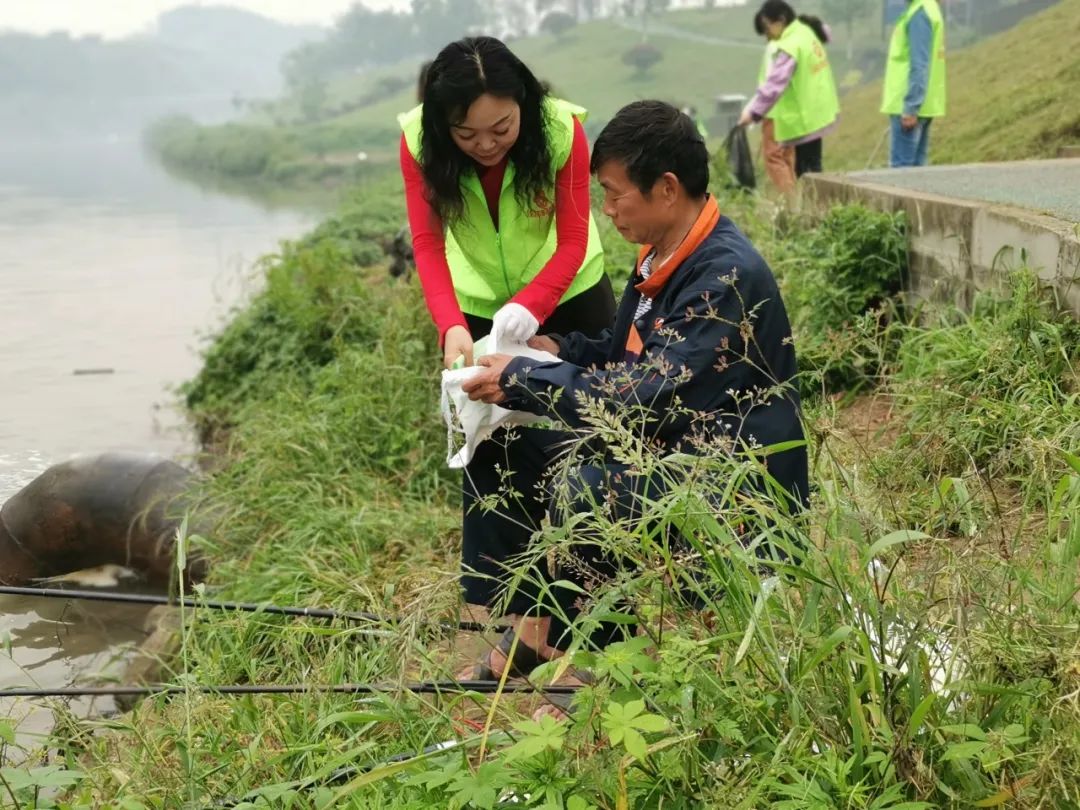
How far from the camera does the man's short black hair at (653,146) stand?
2703 mm

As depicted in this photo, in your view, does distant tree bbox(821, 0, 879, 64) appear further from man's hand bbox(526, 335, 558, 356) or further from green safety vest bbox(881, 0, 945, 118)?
man's hand bbox(526, 335, 558, 356)

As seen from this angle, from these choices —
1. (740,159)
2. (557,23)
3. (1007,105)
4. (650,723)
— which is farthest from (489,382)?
(557,23)

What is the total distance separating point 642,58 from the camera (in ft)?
177

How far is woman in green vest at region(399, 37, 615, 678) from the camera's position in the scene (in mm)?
3131

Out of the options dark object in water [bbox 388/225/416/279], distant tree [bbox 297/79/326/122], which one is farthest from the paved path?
distant tree [bbox 297/79/326/122]

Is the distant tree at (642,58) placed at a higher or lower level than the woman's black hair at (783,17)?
higher

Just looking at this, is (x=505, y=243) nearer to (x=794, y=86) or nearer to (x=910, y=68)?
(x=794, y=86)

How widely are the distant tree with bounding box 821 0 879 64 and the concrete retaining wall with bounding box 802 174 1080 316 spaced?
3644 cm

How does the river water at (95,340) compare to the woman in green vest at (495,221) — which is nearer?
the woman in green vest at (495,221)

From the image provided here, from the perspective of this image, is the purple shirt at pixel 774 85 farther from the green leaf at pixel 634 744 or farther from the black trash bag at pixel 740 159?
the green leaf at pixel 634 744

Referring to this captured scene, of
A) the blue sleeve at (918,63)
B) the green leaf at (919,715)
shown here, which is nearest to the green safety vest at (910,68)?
the blue sleeve at (918,63)

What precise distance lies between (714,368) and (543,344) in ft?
2.27

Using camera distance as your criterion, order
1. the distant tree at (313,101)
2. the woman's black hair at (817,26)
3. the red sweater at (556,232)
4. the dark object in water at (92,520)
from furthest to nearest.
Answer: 1. the distant tree at (313,101)
2. the woman's black hair at (817,26)
3. the dark object in water at (92,520)
4. the red sweater at (556,232)

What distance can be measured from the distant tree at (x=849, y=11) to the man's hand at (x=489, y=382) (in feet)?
128
